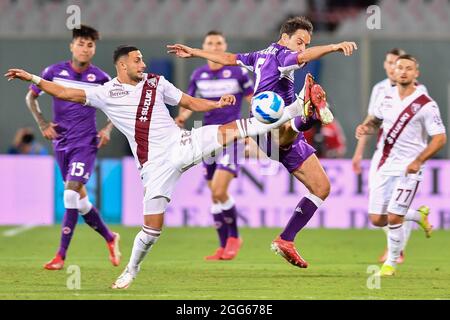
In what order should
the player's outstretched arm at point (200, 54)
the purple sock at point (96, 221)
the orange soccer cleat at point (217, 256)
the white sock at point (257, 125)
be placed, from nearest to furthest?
the white sock at point (257, 125), the player's outstretched arm at point (200, 54), the purple sock at point (96, 221), the orange soccer cleat at point (217, 256)

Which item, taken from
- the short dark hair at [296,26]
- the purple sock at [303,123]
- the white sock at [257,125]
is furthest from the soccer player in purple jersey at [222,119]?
the white sock at [257,125]

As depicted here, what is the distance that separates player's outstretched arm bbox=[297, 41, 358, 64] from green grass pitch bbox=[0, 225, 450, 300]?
1853 millimetres

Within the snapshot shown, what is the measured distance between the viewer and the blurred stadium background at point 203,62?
15.7m

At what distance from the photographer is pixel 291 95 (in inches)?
377

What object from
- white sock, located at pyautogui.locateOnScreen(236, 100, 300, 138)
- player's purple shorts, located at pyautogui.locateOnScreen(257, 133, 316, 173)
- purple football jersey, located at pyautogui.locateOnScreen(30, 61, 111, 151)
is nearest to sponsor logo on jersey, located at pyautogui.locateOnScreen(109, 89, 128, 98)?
white sock, located at pyautogui.locateOnScreen(236, 100, 300, 138)

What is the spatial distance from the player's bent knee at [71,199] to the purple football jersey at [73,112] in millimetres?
480

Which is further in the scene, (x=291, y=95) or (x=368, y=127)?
(x=368, y=127)

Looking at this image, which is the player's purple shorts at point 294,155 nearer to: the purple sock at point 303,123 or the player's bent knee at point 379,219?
the purple sock at point 303,123

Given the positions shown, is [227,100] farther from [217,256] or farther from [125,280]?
[217,256]

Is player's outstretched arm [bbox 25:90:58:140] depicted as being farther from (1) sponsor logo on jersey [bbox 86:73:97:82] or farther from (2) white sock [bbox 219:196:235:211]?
(2) white sock [bbox 219:196:235:211]

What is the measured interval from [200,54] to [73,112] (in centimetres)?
228

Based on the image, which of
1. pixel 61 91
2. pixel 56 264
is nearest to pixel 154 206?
pixel 61 91

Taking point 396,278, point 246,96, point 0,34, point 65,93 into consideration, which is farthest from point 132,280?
point 0,34

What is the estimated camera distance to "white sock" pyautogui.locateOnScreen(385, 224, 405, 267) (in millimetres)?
10234
